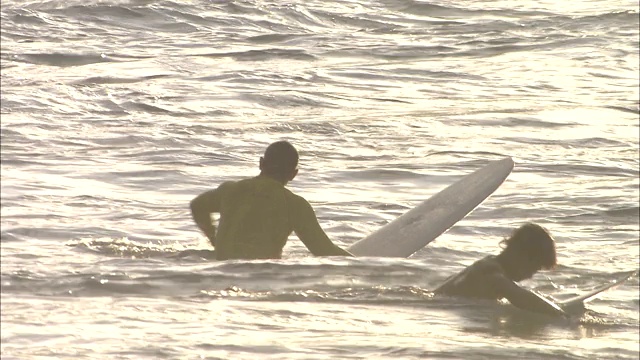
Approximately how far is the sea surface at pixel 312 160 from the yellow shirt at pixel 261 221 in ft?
0.45

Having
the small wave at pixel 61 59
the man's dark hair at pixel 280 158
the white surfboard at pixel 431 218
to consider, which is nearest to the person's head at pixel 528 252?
the man's dark hair at pixel 280 158

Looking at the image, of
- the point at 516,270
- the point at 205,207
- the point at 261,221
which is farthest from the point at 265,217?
the point at 516,270

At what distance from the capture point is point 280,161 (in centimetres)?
942

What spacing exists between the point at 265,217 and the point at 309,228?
29 cm

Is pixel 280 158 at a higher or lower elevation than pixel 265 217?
higher

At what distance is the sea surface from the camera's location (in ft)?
27.3

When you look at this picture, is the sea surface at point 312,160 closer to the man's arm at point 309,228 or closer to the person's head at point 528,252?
the man's arm at point 309,228

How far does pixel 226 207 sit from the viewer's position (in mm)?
9633

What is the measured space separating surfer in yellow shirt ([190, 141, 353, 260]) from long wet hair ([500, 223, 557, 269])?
1.39 metres

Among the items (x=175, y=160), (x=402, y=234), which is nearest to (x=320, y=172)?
(x=175, y=160)

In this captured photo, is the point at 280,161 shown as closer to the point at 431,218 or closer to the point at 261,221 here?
the point at 261,221

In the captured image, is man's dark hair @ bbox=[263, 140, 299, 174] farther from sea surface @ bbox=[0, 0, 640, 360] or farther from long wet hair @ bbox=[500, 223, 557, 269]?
long wet hair @ bbox=[500, 223, 557, 269]

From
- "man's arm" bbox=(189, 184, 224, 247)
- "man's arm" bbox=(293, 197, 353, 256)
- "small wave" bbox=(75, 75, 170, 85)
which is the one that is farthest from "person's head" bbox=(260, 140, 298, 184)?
"small wave" bbox=(75, 75, 170, 85)

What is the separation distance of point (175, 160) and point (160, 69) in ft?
19.7
